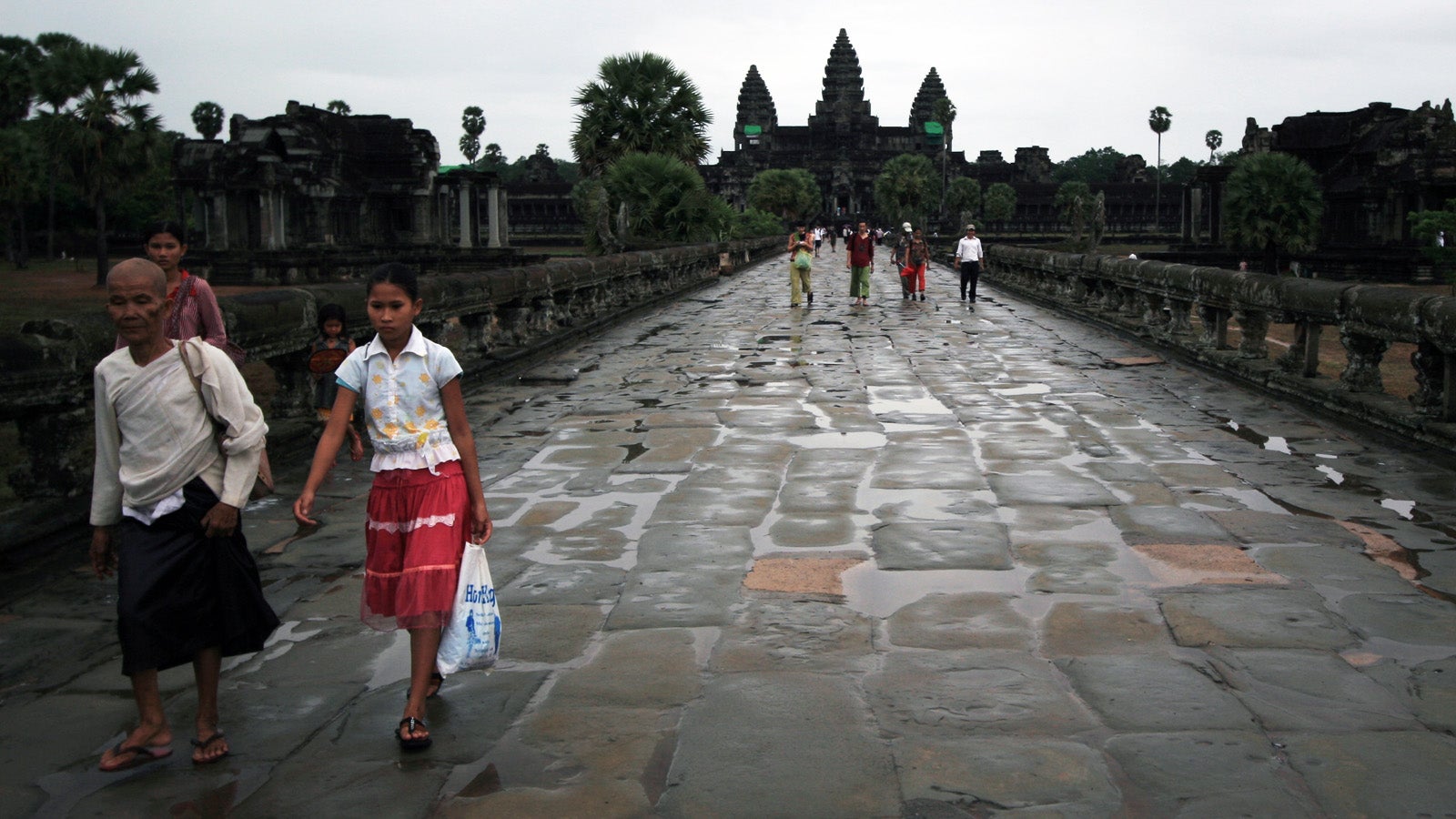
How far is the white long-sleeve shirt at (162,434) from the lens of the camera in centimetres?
388

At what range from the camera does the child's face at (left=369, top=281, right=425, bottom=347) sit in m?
4.14

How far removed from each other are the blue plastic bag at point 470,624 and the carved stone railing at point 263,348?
2.57 meters

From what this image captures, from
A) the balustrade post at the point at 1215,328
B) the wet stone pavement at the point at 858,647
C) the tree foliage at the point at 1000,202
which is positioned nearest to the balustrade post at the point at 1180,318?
the balustrade post at the point at 1215,328

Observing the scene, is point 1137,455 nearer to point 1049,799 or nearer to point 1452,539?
point 1452,539

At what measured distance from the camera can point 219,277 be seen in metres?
44.3

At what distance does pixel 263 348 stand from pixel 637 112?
3013 cm

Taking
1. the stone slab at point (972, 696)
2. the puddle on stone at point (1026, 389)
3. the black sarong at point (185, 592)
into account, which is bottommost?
the stone slab at point (972, 696)

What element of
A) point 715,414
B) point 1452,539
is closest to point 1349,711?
point 1452,539

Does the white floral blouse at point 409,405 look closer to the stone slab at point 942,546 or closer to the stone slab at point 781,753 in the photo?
the stone slab at point 781,753

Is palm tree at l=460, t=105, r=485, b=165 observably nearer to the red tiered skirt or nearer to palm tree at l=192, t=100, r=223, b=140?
palm tree at l=192, t=100, r=223, b=140

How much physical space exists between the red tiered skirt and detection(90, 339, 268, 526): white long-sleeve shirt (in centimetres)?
40

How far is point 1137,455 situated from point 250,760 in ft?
19.2

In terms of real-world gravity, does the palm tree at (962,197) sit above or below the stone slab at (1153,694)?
above

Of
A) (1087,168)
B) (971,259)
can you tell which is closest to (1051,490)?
(971,259)
